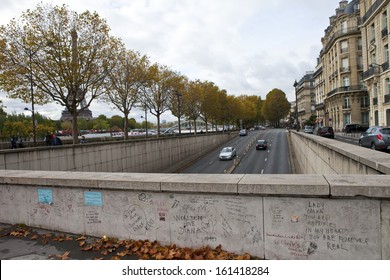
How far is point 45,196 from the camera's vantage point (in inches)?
240

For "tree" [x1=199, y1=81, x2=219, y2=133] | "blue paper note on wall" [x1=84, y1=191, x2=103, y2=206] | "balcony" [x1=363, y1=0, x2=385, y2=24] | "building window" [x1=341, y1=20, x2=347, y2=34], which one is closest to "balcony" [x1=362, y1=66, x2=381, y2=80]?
"balcony" [x1=363, y1=0, x2=385, y2=24]

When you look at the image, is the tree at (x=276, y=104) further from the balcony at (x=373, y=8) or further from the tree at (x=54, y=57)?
the tree at (x=54, y=57)

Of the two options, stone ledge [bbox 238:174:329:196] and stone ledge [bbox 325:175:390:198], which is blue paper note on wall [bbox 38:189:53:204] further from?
stone ledge [bbox 325:175:390:198]

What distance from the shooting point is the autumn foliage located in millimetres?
4492

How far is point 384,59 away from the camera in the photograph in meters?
36.1

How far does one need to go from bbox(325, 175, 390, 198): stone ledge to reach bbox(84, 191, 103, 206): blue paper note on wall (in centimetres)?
407

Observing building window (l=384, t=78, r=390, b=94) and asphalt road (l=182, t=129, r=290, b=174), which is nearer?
asphalt road (l=182, t=129, r=290, b=174)

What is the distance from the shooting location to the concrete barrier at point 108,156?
13.6 m

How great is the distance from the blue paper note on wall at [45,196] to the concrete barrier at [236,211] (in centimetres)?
2

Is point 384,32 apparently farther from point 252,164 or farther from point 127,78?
point 127,78

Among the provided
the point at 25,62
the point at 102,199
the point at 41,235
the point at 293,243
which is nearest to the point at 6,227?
the point at 41,235

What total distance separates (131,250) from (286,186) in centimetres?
286

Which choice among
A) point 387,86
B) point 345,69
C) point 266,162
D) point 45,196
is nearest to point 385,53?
point 387,86

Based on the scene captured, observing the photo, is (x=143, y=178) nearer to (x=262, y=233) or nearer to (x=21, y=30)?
(x=262, y=233)
